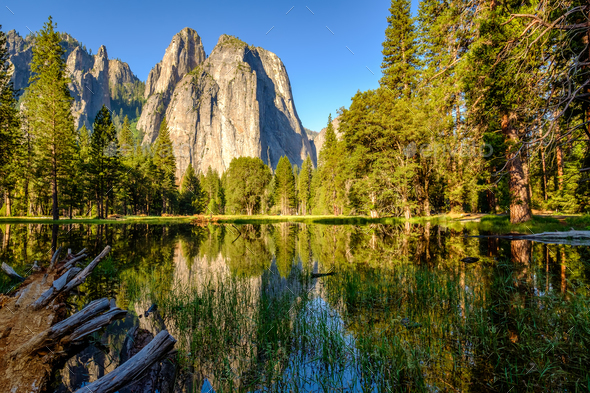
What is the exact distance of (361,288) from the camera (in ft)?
19.9

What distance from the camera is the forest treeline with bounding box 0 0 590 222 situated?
8547mm

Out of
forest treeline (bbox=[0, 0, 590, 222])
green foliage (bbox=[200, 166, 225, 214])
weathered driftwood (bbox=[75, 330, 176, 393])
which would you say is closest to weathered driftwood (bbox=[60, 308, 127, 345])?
weathered driftwood (bbox=[75, 330, 176, 393])

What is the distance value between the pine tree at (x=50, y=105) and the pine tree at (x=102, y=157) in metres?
5.49

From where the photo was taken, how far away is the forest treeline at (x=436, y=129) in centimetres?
855

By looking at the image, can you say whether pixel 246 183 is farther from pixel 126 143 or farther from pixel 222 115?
pixel 222 115

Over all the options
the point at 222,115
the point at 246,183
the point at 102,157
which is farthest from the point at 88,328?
the point at 222,115

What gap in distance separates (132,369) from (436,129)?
66.5 feet

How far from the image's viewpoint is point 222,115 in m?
156

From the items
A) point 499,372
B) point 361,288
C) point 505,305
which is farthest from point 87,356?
point 505,305

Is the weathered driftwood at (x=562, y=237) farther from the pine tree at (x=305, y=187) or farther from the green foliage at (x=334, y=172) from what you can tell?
the pine tree at (x=305, y=187)

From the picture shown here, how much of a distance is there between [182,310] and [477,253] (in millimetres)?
10626

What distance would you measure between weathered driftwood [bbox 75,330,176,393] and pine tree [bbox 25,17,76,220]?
118ft

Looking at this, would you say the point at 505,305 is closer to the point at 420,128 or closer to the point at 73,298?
the point at 73,298

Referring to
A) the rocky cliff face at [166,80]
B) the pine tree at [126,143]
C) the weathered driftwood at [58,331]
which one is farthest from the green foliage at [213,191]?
the rocky cliff face at [166,80]
